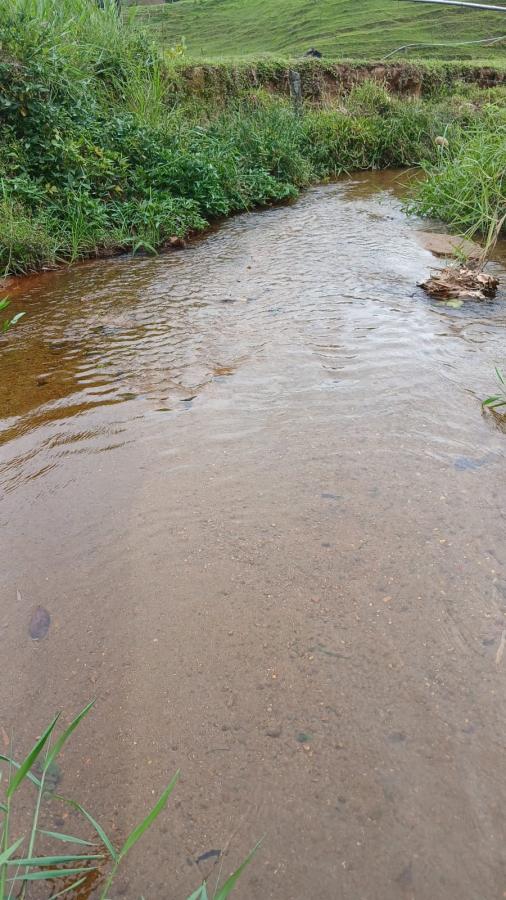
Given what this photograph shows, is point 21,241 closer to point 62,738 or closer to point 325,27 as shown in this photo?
point 62,738

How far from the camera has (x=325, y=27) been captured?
17.5 meters

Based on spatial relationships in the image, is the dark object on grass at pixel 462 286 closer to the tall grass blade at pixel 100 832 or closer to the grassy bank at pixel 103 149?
the grassy bank at pixel 103 149

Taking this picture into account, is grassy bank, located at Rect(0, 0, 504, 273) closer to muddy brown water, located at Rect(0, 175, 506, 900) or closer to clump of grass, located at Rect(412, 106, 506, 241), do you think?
clump of grass, located at Rect(412, 106, 506, 241)

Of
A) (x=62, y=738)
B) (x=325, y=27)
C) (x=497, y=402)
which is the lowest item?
(x=497, y=402)

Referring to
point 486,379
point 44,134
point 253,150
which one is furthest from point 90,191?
point 486,379

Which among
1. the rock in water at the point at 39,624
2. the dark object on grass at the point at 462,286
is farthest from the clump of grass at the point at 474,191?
the rock in water at the point at 39,624

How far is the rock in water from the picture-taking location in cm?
139

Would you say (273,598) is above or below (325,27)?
below

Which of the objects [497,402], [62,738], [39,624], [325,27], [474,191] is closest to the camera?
[62,738]

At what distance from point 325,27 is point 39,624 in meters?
20.6

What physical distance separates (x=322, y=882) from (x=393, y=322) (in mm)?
2576

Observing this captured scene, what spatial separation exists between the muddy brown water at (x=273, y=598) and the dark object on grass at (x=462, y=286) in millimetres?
472

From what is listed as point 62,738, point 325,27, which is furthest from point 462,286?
point 325,27

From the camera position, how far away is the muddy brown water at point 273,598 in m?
0.99
